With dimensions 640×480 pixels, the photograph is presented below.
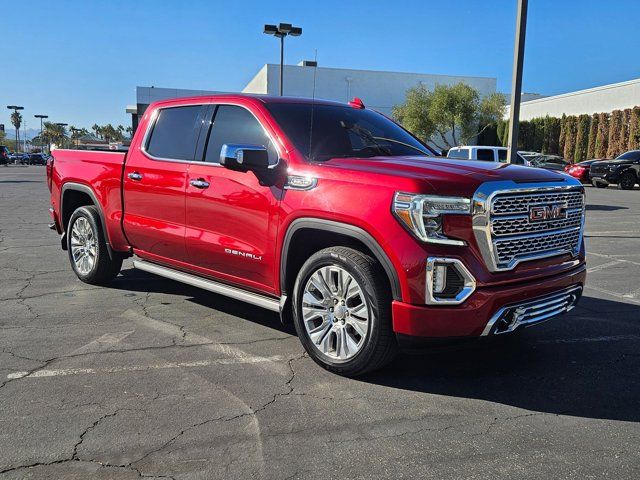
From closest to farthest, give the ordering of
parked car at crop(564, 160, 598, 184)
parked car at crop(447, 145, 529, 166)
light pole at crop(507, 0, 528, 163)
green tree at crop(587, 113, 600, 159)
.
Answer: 1. light pole at crop(507, 0, 528, 163)
2. parked car at crop(447, 145, 529, 166)
3. parked car at crop(564, 160, 598, 184)
4. green tree at crop(587, 113, 600, 159)

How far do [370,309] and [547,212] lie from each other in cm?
140

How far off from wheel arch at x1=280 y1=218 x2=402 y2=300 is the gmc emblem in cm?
105

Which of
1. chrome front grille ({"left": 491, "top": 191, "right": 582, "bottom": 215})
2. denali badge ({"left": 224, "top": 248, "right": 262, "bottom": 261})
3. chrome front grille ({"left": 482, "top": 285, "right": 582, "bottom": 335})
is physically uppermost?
chrome front grille ({"left": 491, "top": 191, "right": 582, "bottom": 215})

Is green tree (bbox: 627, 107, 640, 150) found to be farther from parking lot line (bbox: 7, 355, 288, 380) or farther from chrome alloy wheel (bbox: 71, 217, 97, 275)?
parking lot line (bbox: 7, 355, 288, 380)

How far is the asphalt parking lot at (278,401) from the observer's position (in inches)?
118

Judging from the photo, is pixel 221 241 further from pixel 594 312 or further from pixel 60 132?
pixel 60 132

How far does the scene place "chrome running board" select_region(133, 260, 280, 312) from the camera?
4.64 m

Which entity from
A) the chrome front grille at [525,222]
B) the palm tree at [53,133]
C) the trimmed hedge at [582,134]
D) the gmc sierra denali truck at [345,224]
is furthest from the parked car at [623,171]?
the palm tree at [53,133]

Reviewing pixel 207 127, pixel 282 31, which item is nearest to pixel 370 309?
pixel 207 127

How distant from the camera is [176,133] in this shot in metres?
5.66

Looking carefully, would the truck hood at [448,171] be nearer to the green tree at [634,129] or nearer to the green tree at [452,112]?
the green tree at [634,129]

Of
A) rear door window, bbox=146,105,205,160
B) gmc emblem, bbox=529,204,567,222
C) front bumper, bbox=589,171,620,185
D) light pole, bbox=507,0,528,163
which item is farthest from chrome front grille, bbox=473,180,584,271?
front bumper, bbox=589,171,620,185

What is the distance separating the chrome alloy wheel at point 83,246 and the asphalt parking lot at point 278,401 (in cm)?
79

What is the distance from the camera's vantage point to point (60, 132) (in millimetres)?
142750
